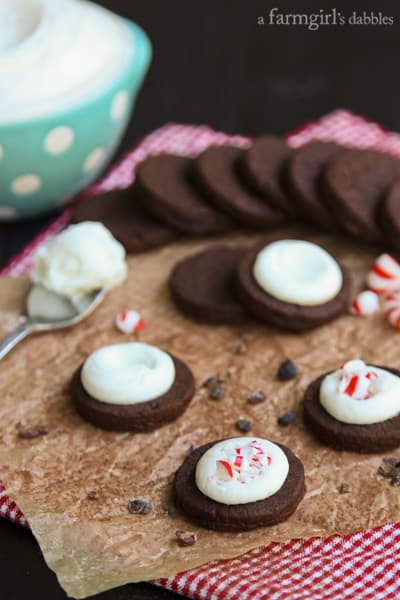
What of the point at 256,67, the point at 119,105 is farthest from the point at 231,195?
the point at 256,67

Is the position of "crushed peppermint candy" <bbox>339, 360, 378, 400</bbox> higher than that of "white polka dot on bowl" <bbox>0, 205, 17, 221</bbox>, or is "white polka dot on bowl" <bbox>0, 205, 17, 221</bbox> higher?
"crushed peppermint candy" <bbox>339, 360, 378, 400</bbox>

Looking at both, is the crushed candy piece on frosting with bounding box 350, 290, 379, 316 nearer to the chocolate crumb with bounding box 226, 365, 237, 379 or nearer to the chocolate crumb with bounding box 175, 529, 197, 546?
the chocolate crumb with bounding box 226, 365, 237, 379

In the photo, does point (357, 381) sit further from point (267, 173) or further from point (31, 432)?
point (267, 173)

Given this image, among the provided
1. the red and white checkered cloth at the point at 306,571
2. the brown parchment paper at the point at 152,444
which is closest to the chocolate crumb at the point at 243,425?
the brown parchment paper at the point at 152,444

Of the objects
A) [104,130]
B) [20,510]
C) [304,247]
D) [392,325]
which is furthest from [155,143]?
[20,510]

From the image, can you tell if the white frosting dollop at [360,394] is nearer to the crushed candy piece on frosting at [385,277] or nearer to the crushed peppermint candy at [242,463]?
the crushed peppermint candy at [242,463]

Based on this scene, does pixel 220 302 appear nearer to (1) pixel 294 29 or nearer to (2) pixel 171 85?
(2) pixel 171 85

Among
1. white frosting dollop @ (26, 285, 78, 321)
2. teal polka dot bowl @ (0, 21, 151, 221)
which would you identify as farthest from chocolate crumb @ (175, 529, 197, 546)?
teal polka dot bowl @ (0, 21, 151, 221)
